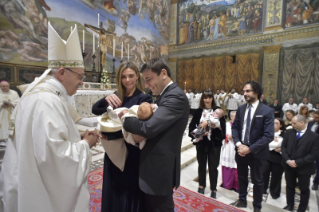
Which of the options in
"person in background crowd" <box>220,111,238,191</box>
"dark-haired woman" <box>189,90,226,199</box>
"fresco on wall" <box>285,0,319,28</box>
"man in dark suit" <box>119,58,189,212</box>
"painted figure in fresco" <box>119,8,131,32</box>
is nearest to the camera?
"man in dark suit" <box>119,58,189,212</box>

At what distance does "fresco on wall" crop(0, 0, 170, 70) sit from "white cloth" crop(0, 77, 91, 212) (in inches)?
270

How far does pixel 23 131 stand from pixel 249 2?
1559 cm

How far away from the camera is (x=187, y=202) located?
291 cm

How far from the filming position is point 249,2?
41.8 feet

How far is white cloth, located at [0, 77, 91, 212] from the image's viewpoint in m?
1.11

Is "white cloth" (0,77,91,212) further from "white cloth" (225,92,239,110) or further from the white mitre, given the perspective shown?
"white cloth" (225,92,239,110)

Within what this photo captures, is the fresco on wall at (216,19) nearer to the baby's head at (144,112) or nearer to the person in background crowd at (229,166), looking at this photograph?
the person in background crowd at (229,166)

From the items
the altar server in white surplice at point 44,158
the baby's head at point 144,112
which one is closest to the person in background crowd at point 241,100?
the baby's head at point 144,112

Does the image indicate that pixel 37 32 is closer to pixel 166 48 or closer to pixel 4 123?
pixel 4 123

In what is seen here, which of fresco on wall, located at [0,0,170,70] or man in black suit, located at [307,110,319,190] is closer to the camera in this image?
man in black suit, located at [307,110,319,190]

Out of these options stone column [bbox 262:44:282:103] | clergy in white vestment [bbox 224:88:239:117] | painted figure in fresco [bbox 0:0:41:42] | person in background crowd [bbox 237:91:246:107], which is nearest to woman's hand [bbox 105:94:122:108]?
painted figure in fresco [bbox 0:0:41:42]

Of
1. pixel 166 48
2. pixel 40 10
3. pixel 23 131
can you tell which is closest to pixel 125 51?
pixel 166 48

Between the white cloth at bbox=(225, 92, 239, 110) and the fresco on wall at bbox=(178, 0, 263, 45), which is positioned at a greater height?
the fresco on wall at bbox=(178, 0, 263, 45)

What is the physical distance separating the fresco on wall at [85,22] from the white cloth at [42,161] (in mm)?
6859
